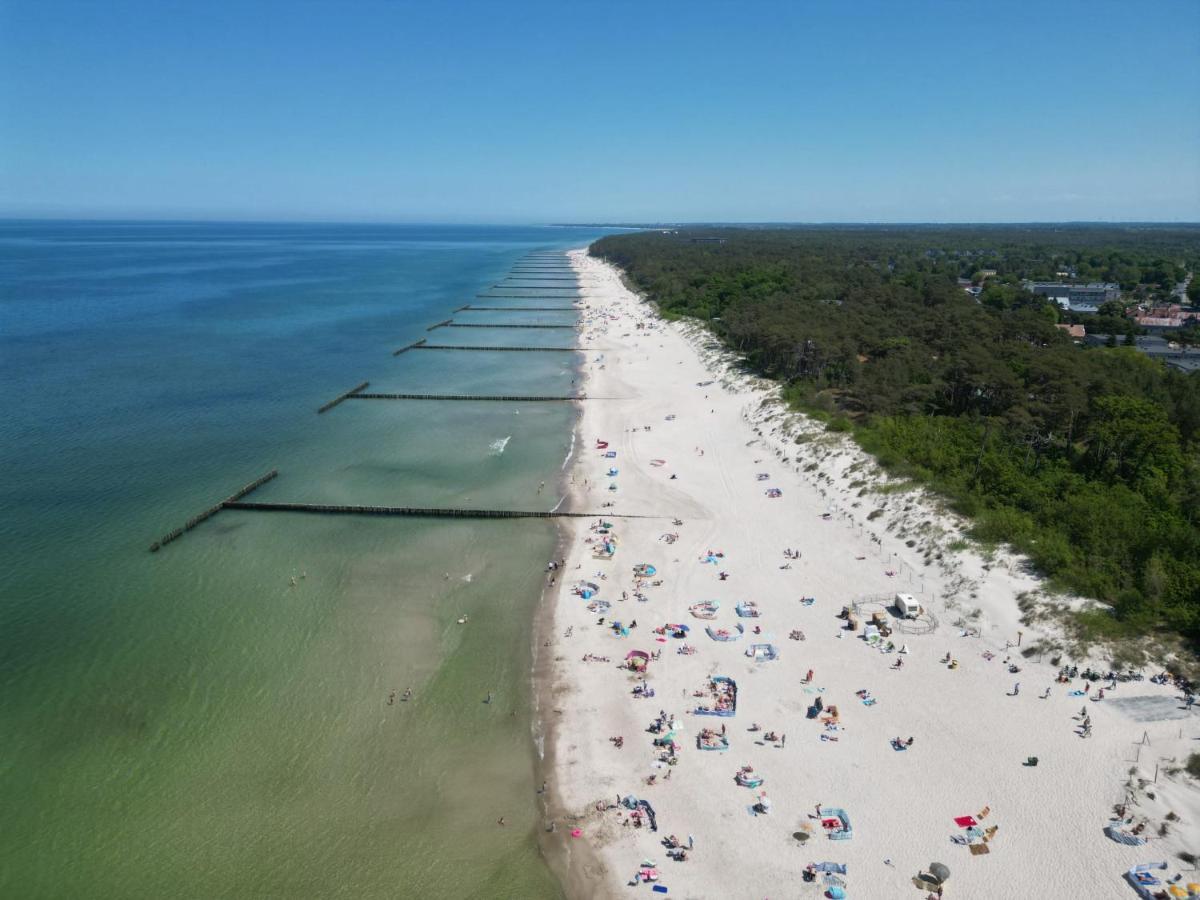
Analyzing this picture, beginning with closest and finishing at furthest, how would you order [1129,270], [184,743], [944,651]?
[184,743] < [944,651] < [1129,270]

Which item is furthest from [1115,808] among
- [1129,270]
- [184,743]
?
[1129,270]

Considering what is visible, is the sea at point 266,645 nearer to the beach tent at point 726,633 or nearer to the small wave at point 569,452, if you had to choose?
the small wave at point 569,452

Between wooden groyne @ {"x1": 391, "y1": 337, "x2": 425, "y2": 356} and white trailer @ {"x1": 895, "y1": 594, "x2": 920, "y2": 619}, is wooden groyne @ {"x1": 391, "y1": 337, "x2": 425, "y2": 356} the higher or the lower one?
the higher one

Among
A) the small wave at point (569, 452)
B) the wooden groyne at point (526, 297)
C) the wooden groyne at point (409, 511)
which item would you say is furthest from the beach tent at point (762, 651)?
the wooden groyne at point (526, 297)

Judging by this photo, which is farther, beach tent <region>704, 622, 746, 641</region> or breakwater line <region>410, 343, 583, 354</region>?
breakwater line <region>410, 343, 583, 354</region>

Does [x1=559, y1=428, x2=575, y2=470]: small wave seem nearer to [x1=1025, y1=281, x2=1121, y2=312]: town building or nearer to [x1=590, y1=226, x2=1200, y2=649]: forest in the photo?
[x1=590, y1=226, x2=1200, y2=649]: forest

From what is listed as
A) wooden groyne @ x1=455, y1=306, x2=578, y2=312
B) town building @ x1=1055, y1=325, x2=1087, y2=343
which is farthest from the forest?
wooden groyne @ x1=455, y1=306, x2=578, y2=312

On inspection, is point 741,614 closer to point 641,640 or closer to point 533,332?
point 641,640
